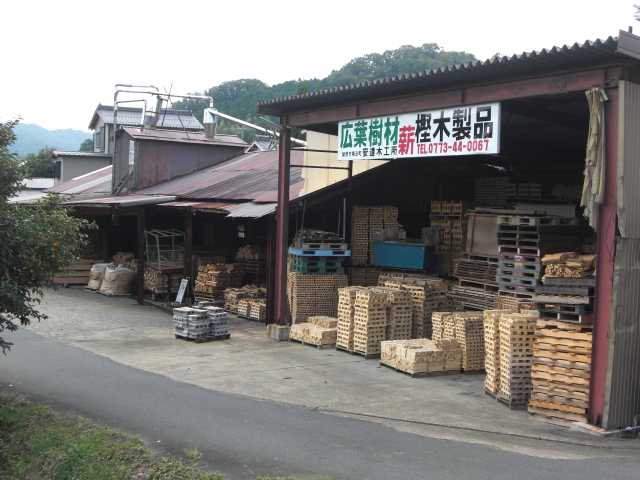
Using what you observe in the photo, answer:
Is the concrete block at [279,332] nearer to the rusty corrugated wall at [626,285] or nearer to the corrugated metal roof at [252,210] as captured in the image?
the corrugated metal roof at [252,210]

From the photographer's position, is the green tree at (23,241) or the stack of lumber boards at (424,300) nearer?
the green tree at (23,241)

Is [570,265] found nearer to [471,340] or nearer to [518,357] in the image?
[518,357]

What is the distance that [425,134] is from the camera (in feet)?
40.0

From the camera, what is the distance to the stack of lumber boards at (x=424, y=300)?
14875 millimetres

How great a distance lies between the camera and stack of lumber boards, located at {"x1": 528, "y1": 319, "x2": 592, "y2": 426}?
9492mm

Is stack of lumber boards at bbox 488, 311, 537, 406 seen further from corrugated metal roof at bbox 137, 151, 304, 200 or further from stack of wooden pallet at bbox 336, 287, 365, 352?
corrugated metal roof at bbox 137, 151, 304, 200

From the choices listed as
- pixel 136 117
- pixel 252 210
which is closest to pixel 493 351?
pixel 252 210

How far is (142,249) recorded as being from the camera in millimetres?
21422

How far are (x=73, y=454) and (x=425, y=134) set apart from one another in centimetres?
798

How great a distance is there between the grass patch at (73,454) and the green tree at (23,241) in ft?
4.33

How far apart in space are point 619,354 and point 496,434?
2065mm

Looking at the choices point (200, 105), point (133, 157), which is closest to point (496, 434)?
point (133, 157)

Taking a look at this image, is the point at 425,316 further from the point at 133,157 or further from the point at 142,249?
the point at 133,157

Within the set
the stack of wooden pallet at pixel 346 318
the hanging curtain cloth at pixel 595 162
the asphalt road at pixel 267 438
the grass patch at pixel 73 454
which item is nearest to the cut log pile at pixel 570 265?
the hanging curtain cloth at pixel 595 162
